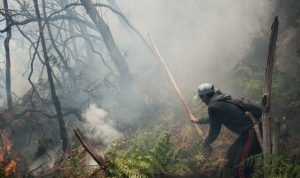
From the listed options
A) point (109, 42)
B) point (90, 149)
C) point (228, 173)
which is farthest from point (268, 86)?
point (109, 42)

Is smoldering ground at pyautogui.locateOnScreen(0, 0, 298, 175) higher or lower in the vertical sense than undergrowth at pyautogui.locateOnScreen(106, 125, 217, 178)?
higher

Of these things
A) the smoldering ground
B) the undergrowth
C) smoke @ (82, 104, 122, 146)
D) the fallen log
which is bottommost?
the undergrowth

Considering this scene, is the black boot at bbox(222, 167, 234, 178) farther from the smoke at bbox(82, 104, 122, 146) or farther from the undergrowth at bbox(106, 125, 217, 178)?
the smoke at bbox(82, 104, 122, 146)

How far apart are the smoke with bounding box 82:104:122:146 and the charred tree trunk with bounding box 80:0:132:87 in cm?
191

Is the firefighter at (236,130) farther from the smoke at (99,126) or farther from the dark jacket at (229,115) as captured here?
the smoke at (99,126)

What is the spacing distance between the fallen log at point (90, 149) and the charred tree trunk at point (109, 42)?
8.96 m

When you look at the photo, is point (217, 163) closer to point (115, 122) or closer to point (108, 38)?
point (115, 122)

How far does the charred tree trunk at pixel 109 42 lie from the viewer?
1360 cm

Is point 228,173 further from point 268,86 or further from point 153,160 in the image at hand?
point 268,86

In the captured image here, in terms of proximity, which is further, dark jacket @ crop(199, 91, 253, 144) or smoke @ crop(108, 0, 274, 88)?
smoke @ crop(108, 0, 274, 88)

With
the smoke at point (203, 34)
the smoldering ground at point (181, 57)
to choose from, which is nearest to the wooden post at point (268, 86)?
the smoldering ground at point (181, 57)

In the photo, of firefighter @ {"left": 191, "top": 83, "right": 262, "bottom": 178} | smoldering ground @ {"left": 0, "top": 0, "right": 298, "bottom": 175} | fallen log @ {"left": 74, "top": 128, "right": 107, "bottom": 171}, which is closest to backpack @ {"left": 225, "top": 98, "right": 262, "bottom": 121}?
firefighter @ {"left": 191, "top": 83, "right": 262, "bottom": 178}

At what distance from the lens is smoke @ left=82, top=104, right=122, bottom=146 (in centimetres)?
1196

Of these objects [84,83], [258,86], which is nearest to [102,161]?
[258,86]
